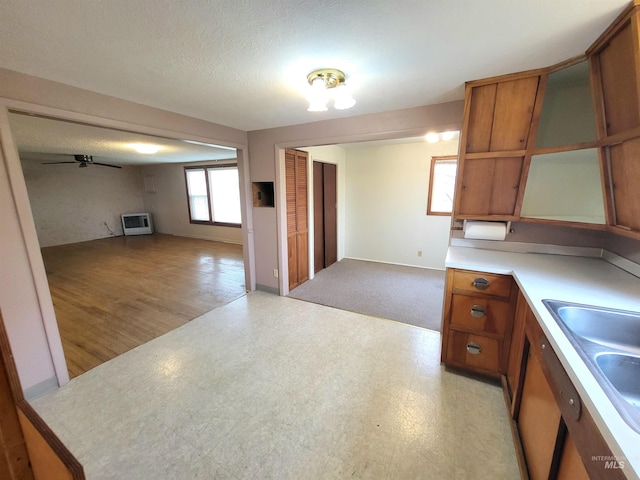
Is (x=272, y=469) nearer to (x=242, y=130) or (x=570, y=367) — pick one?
(x=570, y=367)

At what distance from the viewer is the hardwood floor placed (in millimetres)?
2518

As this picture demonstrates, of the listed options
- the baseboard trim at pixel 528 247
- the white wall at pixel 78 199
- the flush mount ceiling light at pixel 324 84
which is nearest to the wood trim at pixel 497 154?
the baseboard trim at pixel 528 247

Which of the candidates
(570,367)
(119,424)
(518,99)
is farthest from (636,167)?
(119,424)

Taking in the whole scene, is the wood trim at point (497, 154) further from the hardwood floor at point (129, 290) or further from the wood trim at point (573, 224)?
the hardwood floor at point (129, 290)

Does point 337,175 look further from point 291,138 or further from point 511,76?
point 511,76

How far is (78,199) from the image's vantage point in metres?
6.71

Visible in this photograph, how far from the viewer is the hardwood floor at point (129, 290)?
8.26ft

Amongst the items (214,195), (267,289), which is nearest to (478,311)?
Answer: (267,289)

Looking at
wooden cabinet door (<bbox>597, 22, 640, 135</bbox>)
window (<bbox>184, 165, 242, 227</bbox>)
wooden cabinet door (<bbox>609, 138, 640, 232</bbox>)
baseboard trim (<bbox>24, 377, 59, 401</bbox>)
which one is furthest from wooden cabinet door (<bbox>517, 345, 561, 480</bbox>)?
window (<bbox>184, 165, 242, 227</bbox>)

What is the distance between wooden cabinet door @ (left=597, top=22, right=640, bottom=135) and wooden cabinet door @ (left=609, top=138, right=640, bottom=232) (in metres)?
0.10

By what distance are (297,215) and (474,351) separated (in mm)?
2568

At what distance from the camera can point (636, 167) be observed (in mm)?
1195

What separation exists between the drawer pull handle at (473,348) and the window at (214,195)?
17.6ft

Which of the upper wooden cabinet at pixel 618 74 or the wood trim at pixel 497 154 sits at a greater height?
the upper wooden cabinet at pixel 618 74
